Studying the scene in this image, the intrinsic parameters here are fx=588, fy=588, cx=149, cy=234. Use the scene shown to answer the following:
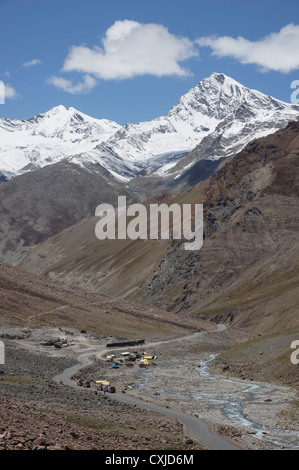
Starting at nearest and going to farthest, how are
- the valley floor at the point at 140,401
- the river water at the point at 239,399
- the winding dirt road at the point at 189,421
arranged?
the valley floor at the point at 140,401
the winding dirt road at the point at 189,421
the river water at the point at 239,399

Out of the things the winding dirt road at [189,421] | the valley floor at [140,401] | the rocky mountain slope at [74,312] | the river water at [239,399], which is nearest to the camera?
the valley floor at [140,401]

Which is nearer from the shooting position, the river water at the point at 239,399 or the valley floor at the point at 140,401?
the valley floor at the point at 140,401

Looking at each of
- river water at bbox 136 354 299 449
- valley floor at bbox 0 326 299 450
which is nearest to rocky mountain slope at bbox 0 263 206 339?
valley floor at bbox 0 326 299 450

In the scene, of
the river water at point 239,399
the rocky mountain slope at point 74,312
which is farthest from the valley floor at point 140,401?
the rocky mountain slope at point 74,312

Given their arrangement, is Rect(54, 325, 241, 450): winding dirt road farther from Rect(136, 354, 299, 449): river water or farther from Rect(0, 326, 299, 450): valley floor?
Rect(136, 354, 299, 449): river water

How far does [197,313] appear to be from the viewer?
618 feet

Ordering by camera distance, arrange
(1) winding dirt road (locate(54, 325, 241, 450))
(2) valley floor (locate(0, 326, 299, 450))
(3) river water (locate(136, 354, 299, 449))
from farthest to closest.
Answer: (3) river water (locate(136, 354, 299, 449)) < (1) winding dirt road (locate(54, 325, 241, 450)) < (2) valley floor (locate(0, 326, 299, 450))

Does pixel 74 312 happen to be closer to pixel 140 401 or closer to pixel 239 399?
pixel 140 401

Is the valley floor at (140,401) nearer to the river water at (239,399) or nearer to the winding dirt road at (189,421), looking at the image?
the river water at (239,399)

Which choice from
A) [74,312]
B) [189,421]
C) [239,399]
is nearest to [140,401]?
[239,399]

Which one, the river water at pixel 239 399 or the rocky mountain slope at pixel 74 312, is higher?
the rocky mountain slope at pixel 74 312
